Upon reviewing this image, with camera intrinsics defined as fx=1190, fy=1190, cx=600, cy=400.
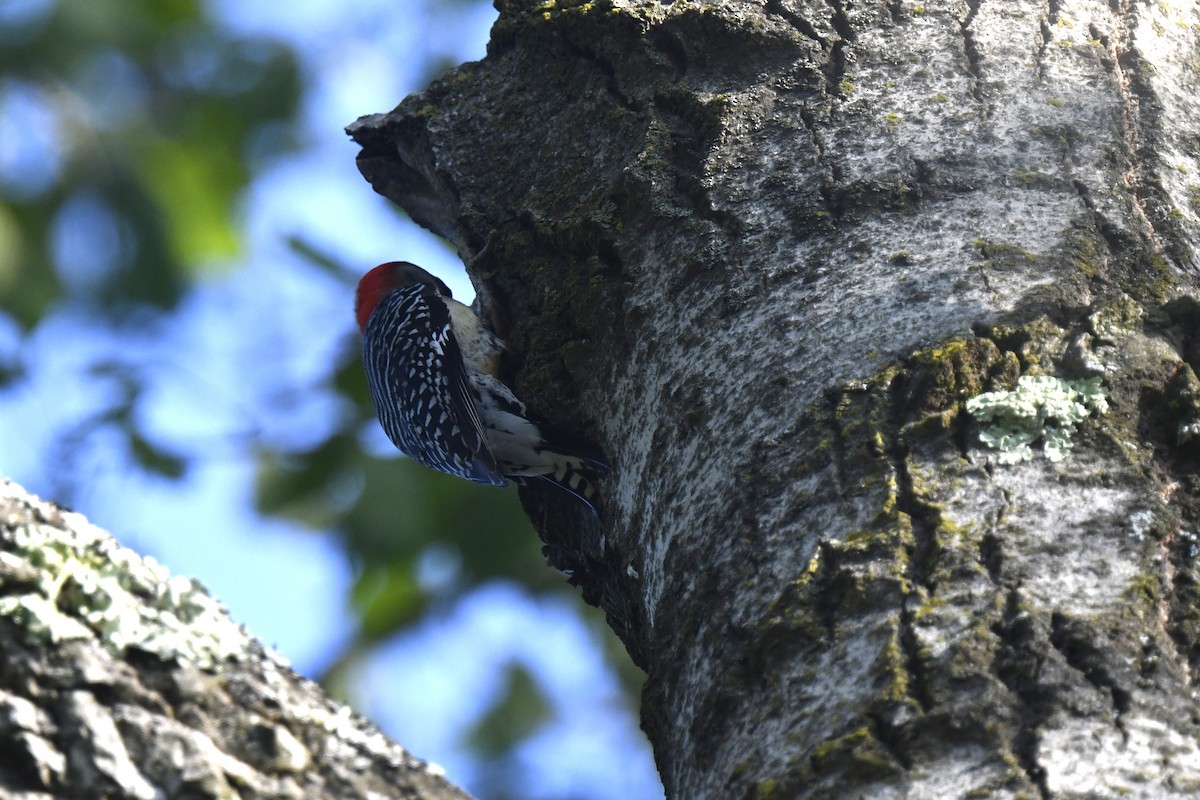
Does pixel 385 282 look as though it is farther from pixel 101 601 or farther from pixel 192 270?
pixel 101 601

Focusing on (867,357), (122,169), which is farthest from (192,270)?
(867,357)

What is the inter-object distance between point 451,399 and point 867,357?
2.49 meters

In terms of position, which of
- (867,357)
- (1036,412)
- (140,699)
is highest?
(867,357)

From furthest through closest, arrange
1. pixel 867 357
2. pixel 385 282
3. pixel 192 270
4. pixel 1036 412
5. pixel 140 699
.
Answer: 1. pixel 385 282
2. pixel 192 270
3. pixel 867 357
4. pixel 1036 412
5. pixel 140 699

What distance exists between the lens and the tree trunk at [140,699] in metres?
1.29

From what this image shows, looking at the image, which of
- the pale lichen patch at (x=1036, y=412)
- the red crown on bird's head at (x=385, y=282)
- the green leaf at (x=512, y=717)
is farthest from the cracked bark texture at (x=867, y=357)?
the red crown on bird's head at (x=385, y=282)

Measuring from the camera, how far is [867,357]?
2104 mm

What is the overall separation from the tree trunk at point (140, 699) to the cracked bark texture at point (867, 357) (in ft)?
2.01

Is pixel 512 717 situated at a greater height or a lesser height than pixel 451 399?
lesser

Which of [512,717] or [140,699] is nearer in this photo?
[140,699]

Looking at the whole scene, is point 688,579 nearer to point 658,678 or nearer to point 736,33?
point 658,678

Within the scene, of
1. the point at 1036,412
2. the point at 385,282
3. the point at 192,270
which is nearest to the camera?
the point at 1036,412

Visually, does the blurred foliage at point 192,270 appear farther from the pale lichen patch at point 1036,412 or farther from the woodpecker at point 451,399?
the pale lichen patch at point 1036,412

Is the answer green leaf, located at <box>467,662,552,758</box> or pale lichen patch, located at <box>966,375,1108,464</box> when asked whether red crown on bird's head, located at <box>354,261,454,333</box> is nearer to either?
green leaf, located at <box>467,662,552,758</box>
